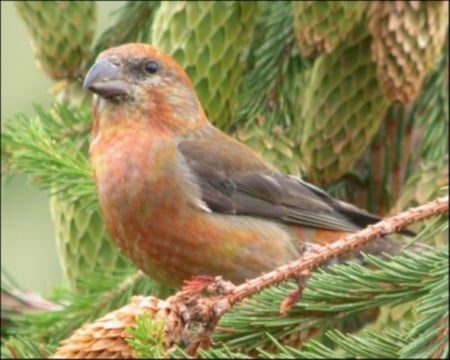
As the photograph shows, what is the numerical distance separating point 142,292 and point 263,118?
581 millimetres

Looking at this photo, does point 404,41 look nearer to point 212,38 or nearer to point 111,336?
point 212,38

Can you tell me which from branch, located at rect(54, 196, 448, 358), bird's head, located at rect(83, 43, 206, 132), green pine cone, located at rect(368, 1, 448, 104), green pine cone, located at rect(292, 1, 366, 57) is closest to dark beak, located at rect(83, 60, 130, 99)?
bird's head, located at rect(83, 43, 206, 132)

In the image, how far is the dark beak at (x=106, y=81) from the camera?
309 cm

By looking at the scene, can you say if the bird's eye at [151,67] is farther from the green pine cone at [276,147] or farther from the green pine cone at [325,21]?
the green pine cone at [325,21]

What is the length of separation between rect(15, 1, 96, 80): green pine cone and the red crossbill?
0.60ft

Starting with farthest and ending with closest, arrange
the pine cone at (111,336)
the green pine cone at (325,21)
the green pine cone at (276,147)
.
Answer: the green pine cone at (276,147) < the green pine cone at (325,21) < the pine cone at (111,336)

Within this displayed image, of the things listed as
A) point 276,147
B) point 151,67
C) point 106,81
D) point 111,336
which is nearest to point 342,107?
point 276,147

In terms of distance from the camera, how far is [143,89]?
11.0ft

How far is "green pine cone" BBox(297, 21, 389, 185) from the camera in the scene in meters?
3.23

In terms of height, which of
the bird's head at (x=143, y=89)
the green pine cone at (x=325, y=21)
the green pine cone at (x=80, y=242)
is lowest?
the green pine cone at (x=80, y=242)

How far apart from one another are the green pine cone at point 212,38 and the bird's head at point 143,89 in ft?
0.19

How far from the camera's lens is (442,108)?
340 cm

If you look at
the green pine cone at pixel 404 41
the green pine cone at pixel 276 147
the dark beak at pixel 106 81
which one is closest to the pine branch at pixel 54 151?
the dark beak at pixel 106 81

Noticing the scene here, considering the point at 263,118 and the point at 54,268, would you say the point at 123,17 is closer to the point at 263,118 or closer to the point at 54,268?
the point at 263,118
